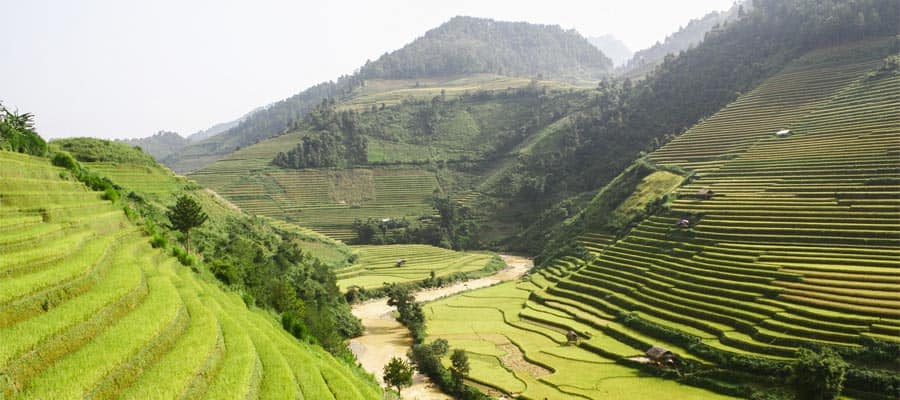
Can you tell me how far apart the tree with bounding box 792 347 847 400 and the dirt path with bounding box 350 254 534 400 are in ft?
52.0

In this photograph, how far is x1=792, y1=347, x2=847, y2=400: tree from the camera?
1972cm

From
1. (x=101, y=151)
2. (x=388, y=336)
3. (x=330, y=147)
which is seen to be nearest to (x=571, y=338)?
(x=388, y=336)

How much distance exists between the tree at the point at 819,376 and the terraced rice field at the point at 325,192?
6531 cm

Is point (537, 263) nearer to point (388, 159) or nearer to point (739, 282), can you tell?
point (739, 282)

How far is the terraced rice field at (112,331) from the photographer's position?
8984 millimetres

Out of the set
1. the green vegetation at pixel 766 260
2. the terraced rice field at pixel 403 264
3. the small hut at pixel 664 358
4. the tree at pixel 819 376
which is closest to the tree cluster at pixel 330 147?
the terraced rice field at pixel 403 264

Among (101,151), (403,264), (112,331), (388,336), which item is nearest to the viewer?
(112,331)

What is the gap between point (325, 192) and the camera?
92.8m

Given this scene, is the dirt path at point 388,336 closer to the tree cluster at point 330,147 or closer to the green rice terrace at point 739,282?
the green rice terrace at point 739,282

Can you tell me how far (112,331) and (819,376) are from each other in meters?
22.9

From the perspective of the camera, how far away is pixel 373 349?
36.2 m

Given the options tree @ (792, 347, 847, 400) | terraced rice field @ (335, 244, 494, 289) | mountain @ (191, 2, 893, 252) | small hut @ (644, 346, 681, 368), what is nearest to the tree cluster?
mountain @ (191, 2, 893, 252)

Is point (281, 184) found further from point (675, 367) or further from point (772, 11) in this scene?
point (772, 11)

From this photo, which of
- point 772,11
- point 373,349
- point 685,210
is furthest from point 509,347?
point 772,11
